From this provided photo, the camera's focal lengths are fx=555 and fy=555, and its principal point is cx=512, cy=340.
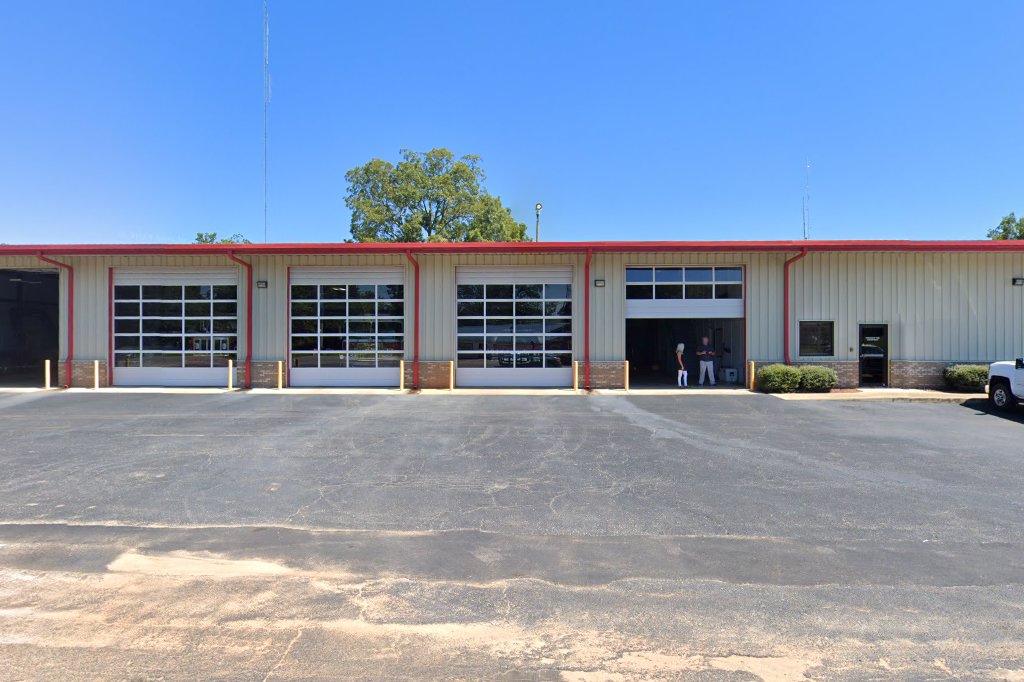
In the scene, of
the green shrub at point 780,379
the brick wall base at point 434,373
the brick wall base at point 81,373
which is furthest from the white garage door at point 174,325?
the green shrub at point 780,379

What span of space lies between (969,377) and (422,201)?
118 feet

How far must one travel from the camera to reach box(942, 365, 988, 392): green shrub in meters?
15.6

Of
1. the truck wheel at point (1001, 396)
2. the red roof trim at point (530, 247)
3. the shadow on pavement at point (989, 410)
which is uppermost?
the red roof trim at point (530, 247)

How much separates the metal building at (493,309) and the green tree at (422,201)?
82.5ft

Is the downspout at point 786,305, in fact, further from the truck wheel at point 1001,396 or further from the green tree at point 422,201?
the green tree at point 422,201

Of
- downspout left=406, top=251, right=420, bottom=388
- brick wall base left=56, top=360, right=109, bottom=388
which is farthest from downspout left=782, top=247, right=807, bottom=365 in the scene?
brick wall base left=56, top=360, right=109, bottom=388

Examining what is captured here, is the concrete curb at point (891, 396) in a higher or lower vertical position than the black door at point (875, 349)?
lower

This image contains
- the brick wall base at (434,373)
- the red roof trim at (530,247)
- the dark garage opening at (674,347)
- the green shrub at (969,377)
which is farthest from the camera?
the dark garage opening at (674,347)

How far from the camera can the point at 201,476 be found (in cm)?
718

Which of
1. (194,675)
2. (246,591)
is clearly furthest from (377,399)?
(194,675)

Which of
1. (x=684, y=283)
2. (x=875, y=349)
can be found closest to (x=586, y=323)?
(x=684, y=283)

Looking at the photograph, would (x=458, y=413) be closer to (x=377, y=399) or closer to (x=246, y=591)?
(x=377, y=399)

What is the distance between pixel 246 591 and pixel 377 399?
1085 cm

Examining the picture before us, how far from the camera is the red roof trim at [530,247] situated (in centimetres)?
1596
